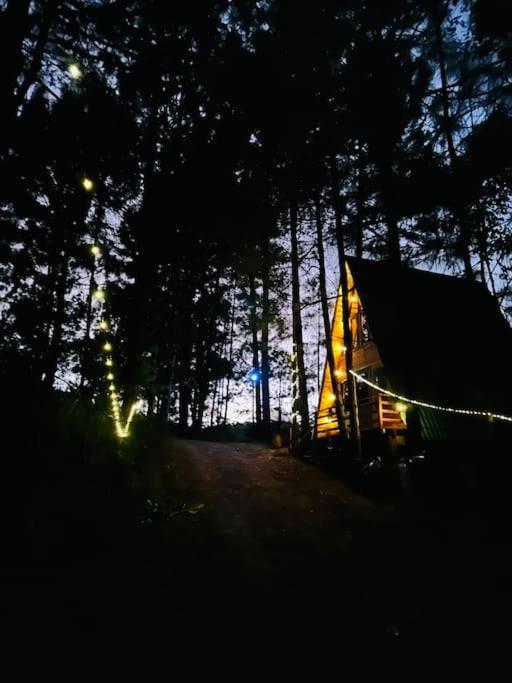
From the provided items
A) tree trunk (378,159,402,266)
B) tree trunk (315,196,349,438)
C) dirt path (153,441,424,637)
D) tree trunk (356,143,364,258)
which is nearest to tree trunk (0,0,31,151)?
dirt path (153,441,424,637)

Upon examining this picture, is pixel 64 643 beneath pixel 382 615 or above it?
above

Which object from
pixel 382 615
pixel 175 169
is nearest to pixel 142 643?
pixel 382 615

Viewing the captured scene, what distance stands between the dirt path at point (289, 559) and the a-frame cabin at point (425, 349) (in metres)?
4.29

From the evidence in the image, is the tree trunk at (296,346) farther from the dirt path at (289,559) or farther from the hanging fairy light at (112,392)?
the hanging fairy light at (112,392)

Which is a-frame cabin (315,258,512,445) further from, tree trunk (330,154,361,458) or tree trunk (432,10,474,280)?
tree trunk (432,10,474,280)

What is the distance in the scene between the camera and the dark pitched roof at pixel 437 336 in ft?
40.0

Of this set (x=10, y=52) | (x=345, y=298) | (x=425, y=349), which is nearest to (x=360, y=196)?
(x=345, y=298)

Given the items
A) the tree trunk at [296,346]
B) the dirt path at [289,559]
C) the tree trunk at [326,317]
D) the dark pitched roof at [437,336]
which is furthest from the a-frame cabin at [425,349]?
the dirt path at [289,559]

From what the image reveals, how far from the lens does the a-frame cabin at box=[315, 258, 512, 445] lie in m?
11.9

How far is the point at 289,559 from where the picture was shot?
570 centimetres

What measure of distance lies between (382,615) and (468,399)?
9890 mm

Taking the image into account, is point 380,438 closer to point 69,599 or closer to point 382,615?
point 382,615

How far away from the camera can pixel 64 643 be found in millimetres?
3055

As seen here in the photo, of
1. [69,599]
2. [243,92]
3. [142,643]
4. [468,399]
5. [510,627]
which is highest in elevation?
[243,92]
